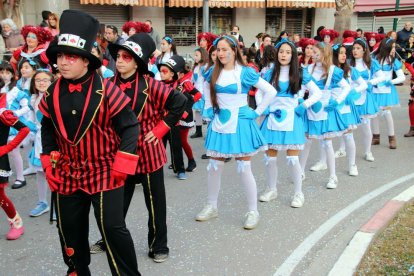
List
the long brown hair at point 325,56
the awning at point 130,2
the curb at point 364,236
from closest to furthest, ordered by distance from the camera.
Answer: the curb at point 364,236 < the long brown hair at point 325,56 < the awning at point 130,2

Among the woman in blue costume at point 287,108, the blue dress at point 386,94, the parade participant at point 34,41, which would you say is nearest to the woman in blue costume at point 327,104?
the woman in blue costume at point 287,108

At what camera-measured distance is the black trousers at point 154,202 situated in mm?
4062

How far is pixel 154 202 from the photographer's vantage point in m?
4.09

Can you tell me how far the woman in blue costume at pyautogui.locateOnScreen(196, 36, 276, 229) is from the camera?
15.4 ft

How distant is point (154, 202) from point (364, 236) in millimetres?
2155

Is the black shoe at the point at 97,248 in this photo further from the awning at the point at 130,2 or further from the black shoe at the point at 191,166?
the awning at the point at 130,2

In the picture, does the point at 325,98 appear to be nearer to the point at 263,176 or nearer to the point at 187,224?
the point at 263,176

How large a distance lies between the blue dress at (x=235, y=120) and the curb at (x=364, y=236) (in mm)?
1336

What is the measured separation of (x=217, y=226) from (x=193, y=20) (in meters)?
15.7

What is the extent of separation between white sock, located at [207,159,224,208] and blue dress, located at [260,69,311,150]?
835 mm

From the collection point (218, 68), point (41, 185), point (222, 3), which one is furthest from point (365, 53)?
point (222, 3)

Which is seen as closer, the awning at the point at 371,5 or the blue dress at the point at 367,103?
the blue dress at the point at 367,103

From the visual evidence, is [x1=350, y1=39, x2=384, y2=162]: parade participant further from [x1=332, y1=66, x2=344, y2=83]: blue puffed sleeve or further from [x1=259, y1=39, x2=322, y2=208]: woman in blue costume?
[x1=259, y1=39, x2=322, y2=208]: woman in blue costume

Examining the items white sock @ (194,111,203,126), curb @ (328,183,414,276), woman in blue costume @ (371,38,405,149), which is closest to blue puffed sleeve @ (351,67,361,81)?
woman in blue costume @ (371,38,405,149)
